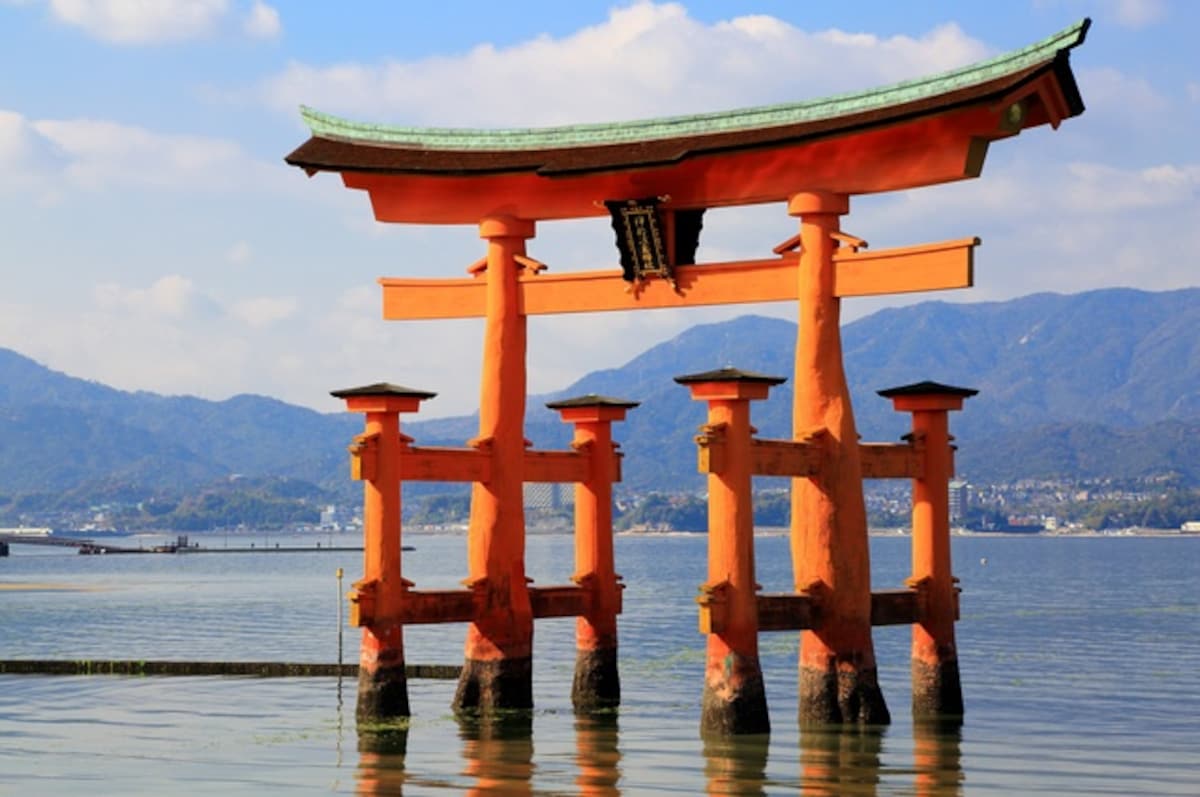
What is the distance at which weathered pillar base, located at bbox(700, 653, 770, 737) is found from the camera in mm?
25062

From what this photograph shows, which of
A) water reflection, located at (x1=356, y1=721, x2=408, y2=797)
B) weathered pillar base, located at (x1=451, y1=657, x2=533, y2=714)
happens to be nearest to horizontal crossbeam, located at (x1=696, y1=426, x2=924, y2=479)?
weathered pillar base, located at (x1=451, y1=657, x2=533, y2=714)

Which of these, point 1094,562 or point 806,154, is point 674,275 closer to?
point 806,154

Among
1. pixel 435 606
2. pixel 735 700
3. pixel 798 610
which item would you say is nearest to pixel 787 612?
pixel 798 610

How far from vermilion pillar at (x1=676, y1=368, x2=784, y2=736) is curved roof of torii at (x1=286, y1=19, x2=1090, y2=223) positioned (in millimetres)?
3425

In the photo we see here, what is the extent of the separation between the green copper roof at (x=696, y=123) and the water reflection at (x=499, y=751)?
8427mm

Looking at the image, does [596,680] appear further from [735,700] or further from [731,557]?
[731,557]

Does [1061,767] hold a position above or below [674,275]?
below

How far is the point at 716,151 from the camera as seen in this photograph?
26844mm

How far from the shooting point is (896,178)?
26.1 meters

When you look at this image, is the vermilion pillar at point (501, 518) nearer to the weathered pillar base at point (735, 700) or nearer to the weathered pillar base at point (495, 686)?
the weathered pillar base at point (495, 686)

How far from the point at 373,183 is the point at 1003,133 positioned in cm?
988

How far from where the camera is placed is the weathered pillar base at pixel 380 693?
27.2 m

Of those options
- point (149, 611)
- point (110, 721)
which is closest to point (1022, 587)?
point (149, 611)

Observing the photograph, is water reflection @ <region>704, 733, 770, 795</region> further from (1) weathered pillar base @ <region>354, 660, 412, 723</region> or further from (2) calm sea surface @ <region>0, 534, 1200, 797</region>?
(1) weathered pillar base @ <region>354, 660, 412, 723</region>
